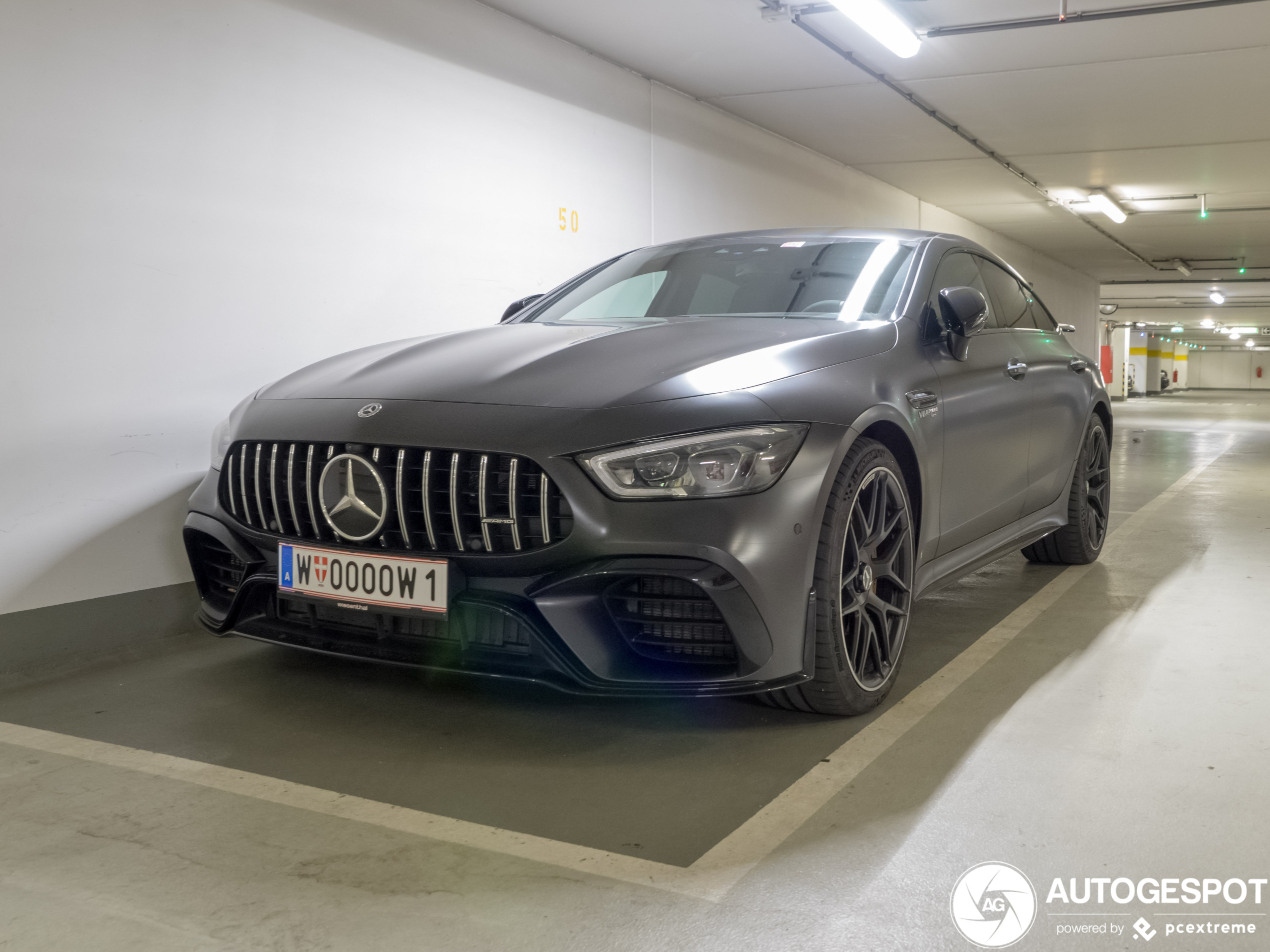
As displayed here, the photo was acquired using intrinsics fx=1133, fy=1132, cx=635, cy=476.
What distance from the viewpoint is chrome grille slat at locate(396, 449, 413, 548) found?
8.66 feet

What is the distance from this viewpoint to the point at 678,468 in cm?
251

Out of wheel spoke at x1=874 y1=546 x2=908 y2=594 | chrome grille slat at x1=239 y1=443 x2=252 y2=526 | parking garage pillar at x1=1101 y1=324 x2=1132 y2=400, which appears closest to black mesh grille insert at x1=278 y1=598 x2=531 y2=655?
chrome grille slat at x1=239 y1=443 x2=252 y2=526

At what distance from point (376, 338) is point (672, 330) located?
2.36 metres

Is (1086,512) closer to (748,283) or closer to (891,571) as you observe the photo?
(748,283)

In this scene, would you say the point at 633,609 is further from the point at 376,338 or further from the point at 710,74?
the point at 710,74

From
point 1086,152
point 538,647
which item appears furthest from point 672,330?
point 1086,152

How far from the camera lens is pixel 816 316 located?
3334 millimetres

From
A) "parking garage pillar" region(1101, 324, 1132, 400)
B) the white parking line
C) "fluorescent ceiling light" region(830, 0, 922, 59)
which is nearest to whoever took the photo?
the white parking line

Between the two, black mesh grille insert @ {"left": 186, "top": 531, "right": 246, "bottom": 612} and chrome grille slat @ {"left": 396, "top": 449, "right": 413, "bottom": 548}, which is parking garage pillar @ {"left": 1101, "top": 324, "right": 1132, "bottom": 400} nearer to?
black mesh grille insert @ {"left": 186, "top": 531, "right": 246, "bottom": 612}

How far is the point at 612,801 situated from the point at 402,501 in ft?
2.74

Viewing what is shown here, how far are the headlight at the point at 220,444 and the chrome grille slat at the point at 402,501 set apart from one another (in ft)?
2.27

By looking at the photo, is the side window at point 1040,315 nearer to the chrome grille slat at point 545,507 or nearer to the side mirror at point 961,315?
the side mirror at point 961,315

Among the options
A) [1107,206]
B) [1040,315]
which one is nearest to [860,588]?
[1040,315]
